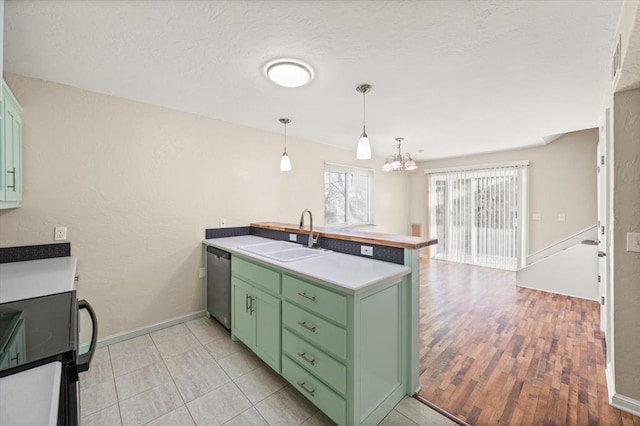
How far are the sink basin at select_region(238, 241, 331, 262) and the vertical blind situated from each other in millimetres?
4481

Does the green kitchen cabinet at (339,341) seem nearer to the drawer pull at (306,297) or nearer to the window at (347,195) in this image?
the drawer pull at (306,297)

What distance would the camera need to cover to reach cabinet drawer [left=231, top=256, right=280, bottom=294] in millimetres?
1976

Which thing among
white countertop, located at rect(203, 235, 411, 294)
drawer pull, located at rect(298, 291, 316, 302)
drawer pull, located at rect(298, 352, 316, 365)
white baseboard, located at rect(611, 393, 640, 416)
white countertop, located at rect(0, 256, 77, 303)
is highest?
white countertop, located at rect(203, 235, 411, 294)

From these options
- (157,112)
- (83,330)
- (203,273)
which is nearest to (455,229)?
(203,273)

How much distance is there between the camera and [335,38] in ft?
5.55

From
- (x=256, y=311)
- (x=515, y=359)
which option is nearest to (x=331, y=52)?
(x=256, y=311)

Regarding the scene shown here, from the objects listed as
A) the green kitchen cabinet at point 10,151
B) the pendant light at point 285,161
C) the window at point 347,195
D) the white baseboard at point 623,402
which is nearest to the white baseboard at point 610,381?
the white baseboard at point 623,402

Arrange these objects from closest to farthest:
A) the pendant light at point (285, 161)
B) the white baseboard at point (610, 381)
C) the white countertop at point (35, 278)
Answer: the white countertop at point (35, 278)
the white baseboard at point (610, 381)
the pendant light at point (285, 161)

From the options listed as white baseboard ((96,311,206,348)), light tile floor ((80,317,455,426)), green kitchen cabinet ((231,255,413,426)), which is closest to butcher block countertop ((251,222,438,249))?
green kitchen cabinet ((231,255,413,426))

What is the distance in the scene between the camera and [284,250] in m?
2.61

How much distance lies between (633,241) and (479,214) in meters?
4.03

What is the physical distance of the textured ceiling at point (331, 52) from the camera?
1468 mm

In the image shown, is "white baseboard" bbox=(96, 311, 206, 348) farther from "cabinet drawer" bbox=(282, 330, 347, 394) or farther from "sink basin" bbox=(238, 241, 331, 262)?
"cabinet drawer" bbox=(282, 330, 347, 394)

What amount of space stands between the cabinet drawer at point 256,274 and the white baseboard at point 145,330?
103 cm
